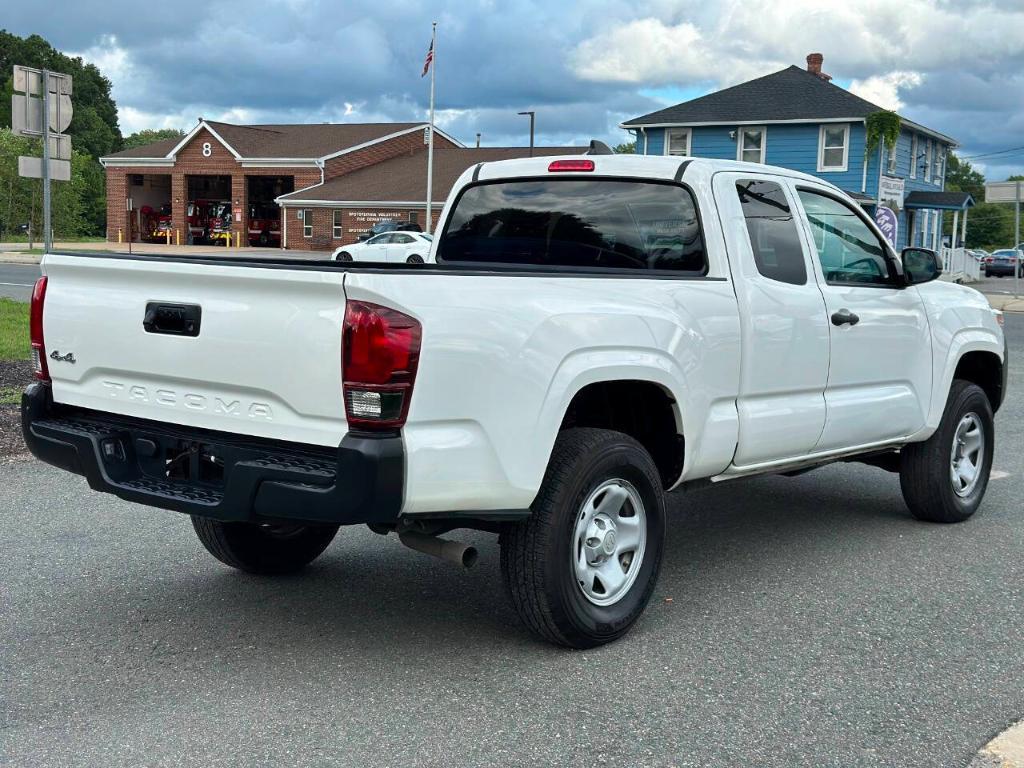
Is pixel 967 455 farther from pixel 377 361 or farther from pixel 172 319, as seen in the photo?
pixel 172 319

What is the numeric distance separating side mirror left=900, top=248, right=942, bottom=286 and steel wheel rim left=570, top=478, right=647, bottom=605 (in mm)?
2453

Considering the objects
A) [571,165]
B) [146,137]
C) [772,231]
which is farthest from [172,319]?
[146,137]

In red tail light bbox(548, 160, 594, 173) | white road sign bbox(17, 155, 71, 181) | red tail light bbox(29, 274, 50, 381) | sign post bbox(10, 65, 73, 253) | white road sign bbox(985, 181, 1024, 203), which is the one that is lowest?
red tail light bbox(29, 274, 50, 381)

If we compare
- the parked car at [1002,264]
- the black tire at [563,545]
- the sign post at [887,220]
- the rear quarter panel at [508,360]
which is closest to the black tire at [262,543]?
the black tire at [563,545]

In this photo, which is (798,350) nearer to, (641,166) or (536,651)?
(641,166)

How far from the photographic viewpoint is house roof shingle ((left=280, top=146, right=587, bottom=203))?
5172 centimetres

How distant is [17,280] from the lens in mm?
28781

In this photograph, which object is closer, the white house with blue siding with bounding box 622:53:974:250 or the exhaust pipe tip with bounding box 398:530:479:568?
the exhaust pipe tip with bounding box 398:530:479:568

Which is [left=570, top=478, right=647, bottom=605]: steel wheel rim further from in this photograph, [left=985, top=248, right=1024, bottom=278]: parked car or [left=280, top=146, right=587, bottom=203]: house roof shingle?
[left=985, top=248, right=1024, bottom=278]: parked car

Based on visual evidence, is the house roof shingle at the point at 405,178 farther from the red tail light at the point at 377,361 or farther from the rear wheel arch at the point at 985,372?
the red tail light at the point at 377,361

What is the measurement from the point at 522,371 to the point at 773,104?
1592 inches

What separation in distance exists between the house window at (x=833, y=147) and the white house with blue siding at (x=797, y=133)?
35 millimetres

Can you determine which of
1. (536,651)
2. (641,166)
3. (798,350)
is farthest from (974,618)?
(641,166)

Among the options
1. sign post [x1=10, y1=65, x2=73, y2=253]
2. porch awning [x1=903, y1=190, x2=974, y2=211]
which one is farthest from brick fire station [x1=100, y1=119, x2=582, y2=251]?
sign post [x1=10, y1=65, x2=73, y2=253]
